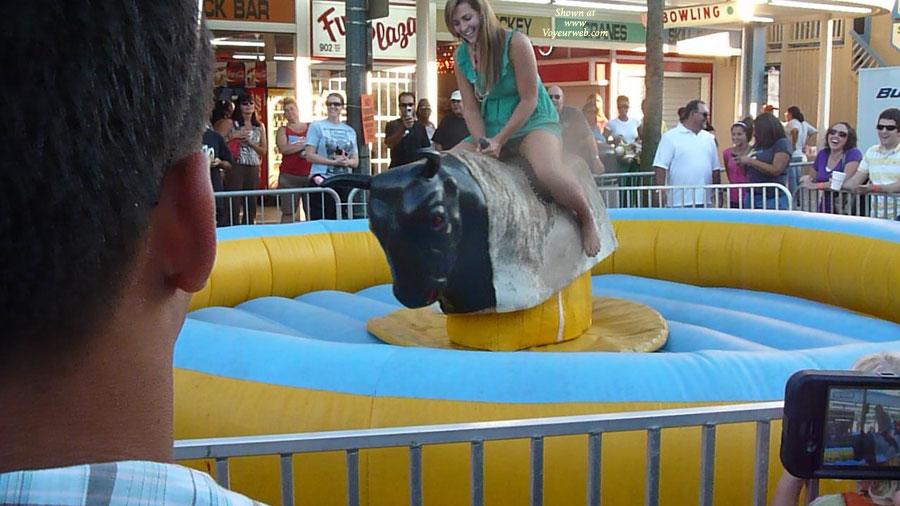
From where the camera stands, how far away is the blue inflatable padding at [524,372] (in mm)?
3307

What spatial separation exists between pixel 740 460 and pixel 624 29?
719 inches

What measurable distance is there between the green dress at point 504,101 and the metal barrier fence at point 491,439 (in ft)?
8.44

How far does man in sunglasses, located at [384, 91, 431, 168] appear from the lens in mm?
10203

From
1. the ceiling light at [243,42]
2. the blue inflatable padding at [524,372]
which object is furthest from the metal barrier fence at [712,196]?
the ceiling light at [243,42]

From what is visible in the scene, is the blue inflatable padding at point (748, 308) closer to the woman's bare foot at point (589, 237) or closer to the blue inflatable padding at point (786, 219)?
the blue inflatable padding at point (786, 219)

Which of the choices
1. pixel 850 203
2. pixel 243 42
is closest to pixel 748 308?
pixel 850 203

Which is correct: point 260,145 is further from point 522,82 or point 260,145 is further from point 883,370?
point 883,370

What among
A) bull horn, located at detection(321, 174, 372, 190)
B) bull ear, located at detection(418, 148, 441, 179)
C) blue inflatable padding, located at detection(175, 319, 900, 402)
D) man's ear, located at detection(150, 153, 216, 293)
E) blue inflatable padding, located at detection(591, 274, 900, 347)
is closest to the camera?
man's ear, located at detection(150, 153, 216, 293)

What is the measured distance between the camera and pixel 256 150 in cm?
1066

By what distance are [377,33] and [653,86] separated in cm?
496

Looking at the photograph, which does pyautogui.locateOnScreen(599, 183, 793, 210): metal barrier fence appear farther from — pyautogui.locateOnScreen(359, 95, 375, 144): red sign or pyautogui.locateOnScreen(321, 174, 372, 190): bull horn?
pyautogui.locateOnScreen(321, 174, 372, 190): bull horn

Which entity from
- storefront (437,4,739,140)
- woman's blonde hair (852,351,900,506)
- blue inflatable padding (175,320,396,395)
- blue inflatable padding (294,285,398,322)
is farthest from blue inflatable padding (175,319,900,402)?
storefront (437,4,739,140)

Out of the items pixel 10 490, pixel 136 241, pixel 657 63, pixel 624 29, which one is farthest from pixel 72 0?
pixel 624 29

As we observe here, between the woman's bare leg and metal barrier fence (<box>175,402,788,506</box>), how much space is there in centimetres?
236
